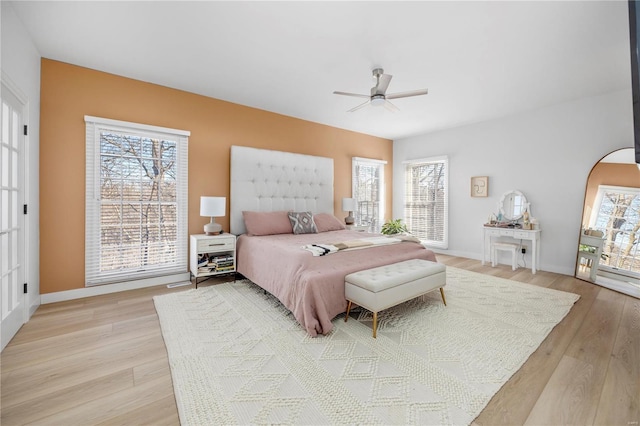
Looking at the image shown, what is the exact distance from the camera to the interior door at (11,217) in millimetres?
2148

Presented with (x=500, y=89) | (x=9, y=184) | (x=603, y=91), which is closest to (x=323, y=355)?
(x=9, y=184)

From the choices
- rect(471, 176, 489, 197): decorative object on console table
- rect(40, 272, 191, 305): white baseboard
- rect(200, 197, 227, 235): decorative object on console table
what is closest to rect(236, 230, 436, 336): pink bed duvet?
rect(200, 197, 227, 235): decorative object on console table

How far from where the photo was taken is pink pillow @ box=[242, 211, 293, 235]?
12.9 ft

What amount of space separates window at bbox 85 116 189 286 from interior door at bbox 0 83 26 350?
68 cm

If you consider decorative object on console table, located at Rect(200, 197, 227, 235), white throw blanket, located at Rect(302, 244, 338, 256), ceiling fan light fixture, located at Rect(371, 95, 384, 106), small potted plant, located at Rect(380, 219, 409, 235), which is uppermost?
ceiling fan light fixture, located at Rect(371, 95, 384, 106)

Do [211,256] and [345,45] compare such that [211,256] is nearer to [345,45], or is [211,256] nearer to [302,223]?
[302,223]

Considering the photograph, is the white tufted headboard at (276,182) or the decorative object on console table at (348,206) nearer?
the white tufted headboard at (276,182)

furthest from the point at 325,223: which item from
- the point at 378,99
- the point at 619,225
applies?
the point at 619,225

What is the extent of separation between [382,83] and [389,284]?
2131mm

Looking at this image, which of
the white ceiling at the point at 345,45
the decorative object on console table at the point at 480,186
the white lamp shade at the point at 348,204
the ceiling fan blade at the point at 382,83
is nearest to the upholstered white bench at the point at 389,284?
the ceiling fan blade at the point at 382,83

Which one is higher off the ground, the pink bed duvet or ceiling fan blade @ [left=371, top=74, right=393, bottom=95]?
ceiling fan blade @ [left=371, top=74, right=393, bottom=95]

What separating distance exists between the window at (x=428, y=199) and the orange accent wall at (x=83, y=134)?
3276 millimetres

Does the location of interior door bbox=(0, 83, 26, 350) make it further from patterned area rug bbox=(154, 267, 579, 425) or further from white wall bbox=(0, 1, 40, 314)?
patterned area rug bbox=(154, 267, 579, 425)

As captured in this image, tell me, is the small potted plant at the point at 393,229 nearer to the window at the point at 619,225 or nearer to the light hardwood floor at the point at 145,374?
the window at the point at 619,225
